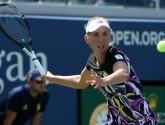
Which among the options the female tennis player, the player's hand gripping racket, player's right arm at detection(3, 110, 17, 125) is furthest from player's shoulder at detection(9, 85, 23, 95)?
the female tennis player

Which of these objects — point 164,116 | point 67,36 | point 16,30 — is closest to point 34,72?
point 67,36

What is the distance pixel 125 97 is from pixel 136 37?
12.7ft

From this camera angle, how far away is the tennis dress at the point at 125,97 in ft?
12.4

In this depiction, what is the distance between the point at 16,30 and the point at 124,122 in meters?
1.75

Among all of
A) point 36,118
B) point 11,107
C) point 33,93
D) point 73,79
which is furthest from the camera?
point 36,118

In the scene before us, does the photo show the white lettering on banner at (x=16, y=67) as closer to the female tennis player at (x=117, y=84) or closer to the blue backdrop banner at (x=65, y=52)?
the blue backdrop banner at (x=65, y=52)

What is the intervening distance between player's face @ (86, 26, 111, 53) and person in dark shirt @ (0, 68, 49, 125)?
2.83 metres

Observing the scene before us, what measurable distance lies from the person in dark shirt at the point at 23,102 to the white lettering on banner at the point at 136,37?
1.34 meters

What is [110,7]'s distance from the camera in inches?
300

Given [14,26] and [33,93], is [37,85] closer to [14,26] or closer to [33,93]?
[33,93]

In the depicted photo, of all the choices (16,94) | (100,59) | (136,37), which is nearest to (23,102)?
(16,94)

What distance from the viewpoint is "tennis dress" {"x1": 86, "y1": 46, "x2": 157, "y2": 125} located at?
379 cm

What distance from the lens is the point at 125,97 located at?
3826mm

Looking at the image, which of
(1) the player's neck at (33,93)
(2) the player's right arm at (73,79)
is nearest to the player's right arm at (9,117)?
(1) the player's neck at (33,93)
